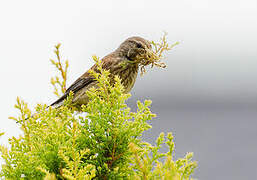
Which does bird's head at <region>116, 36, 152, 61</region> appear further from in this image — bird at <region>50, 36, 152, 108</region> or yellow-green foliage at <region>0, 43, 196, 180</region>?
yellow-green foliage at <region>0, 43, 196, 180</region>

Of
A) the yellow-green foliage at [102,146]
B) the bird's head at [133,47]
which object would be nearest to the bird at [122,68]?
the bird's head at [133,47]

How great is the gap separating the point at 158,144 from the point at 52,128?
1.22 feet

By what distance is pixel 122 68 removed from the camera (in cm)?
193

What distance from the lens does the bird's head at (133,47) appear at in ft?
6.11

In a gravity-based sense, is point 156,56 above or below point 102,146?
above

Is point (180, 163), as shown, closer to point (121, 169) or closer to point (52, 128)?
point (121, 169)

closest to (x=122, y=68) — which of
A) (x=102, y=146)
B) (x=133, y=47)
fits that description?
(x=133, y=47)

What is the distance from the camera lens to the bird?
1879 mm

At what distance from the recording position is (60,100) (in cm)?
185

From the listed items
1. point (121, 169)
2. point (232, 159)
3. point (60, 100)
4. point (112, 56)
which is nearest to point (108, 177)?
point (121, 169)

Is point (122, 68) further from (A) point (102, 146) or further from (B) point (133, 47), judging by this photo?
(A) point (102, 146)

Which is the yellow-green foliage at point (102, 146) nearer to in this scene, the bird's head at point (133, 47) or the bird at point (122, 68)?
the bird at point (122, 68)

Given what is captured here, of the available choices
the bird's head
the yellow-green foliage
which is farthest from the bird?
the yellow-green foliage

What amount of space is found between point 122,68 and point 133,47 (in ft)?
0.55
